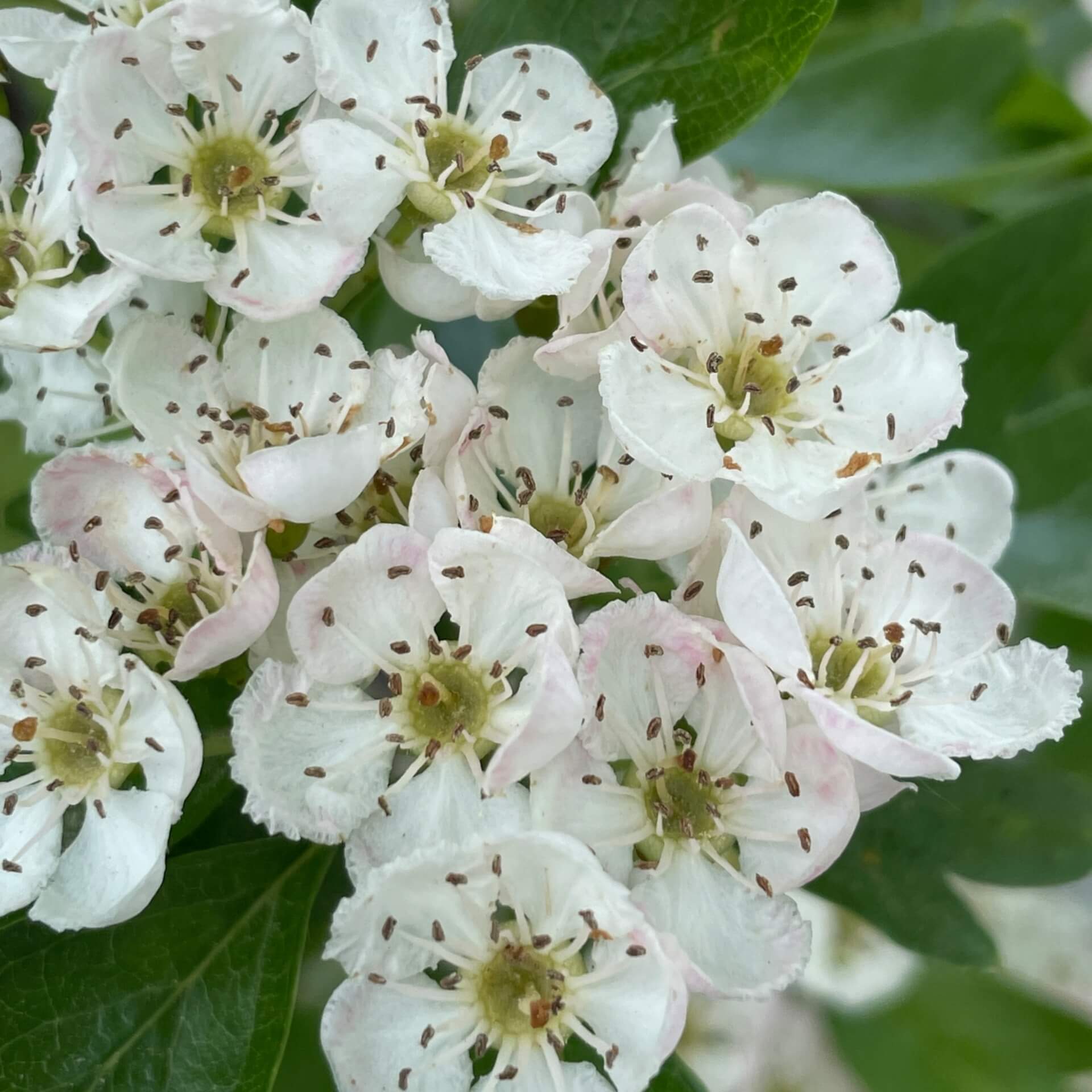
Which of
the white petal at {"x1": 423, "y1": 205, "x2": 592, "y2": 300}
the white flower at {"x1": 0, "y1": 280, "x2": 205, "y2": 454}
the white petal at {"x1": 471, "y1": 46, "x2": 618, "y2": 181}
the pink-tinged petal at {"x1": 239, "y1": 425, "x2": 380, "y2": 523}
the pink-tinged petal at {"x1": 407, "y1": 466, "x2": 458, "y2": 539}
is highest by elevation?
the white petal at {"x1": 471, "y1": 46, "x2": 618, "y2": 181}

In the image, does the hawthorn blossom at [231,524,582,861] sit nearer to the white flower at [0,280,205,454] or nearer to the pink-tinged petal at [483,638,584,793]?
the pink-tinged petal at [483,638,584,793]

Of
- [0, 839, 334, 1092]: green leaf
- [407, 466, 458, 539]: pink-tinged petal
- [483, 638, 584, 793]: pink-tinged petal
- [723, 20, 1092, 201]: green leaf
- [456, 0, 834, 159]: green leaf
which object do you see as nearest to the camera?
[483, 638, 584, 793]: pink-tinged petal

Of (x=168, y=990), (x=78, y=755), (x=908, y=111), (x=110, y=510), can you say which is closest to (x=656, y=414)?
(x=110, y=510)

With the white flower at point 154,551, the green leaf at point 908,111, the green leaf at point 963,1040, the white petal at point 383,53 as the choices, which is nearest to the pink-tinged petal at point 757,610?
the white flower at point 154,551

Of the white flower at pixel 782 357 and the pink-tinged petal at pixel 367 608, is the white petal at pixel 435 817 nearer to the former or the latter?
the pink-tinged petal at pixel 367 608

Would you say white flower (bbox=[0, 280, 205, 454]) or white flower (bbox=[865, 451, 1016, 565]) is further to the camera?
white flower (bbox=[865, 451, 1016, 565])

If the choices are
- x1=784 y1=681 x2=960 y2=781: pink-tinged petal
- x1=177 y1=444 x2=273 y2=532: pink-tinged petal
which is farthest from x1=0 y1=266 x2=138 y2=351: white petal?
x1=784 y1=681 x2=960 y2=781: pink-tinged petal

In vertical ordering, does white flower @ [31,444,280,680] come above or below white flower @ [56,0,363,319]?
below
